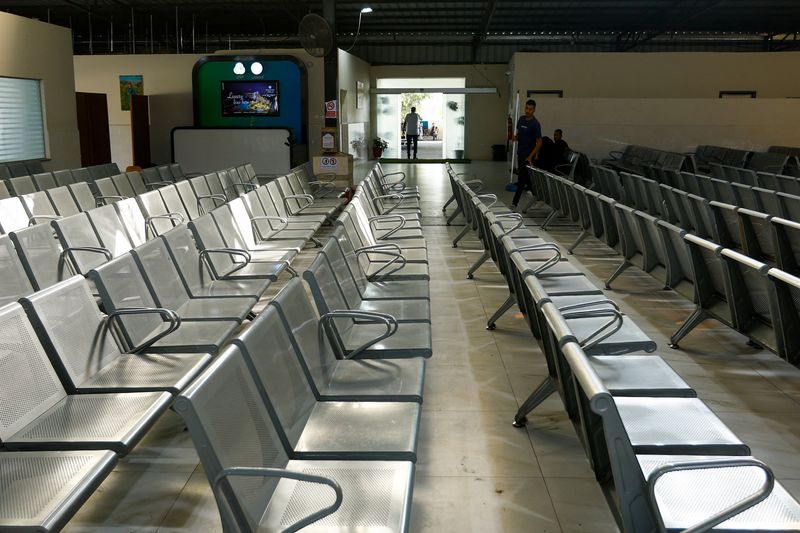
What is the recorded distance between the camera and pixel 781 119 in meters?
15.6

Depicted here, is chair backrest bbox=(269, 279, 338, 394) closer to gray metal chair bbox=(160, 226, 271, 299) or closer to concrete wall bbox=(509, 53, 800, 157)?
gray metal chair bbox=(160, 226, 271, 299)

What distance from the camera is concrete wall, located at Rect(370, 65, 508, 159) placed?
78.4 ft

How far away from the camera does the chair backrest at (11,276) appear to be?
3.87 m

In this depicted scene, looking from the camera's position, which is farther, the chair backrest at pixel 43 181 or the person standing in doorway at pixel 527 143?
the person standing in doorway at pixel 527 143

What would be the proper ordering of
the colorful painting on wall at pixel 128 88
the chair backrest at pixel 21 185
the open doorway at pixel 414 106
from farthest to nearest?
the open doorway at pixel 414 106, the colorful painting on wall at pixel 128 88, the chair backrest at pixel 21 185

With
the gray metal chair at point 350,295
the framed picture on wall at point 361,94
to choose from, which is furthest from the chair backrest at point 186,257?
the framed picture on wall at point 361,94

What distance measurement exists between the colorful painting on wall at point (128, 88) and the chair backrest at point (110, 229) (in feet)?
39.1

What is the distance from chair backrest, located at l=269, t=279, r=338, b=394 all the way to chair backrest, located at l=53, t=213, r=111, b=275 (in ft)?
6.39

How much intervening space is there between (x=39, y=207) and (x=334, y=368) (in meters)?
3.78

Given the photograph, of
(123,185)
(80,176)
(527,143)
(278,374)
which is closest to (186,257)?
(278,374)

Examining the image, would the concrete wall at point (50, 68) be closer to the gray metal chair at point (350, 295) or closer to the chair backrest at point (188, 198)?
the chair backrest at point (188, 198)

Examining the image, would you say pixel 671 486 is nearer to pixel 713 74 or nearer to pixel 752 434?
pixel 752 434

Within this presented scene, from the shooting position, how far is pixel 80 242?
15.5 feet

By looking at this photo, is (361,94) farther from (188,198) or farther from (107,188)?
(188,198)
